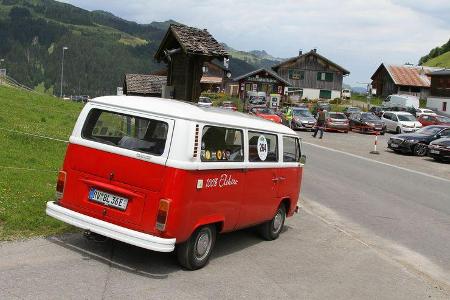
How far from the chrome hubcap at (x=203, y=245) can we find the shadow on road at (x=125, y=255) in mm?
321

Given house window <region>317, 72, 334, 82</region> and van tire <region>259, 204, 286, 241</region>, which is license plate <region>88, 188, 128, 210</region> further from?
house window <region>317, 72, 334, 82</region>

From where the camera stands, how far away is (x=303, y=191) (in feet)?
51.2

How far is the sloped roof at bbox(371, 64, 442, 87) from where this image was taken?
321ft

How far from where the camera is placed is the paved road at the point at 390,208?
9742 millimetres

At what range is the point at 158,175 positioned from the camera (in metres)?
6.55

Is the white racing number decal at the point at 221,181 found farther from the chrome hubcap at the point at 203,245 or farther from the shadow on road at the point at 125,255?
the shadow on road at the point at 125,255

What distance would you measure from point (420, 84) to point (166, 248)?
98.4 meters

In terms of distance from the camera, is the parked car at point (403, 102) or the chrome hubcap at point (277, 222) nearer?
the chrome hubcap at point (277, 222)

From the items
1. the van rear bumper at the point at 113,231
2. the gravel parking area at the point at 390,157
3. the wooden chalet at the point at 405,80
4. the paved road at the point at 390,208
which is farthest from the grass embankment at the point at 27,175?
the wooden chalet at the point at 405,80

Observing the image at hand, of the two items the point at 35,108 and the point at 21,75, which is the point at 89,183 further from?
the point at 21,75

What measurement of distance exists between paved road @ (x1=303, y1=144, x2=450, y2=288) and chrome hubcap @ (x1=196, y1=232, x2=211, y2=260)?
11.2ft

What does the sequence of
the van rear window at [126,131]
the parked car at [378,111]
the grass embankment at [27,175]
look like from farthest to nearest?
1. the parked car at [378,111]
2. the grass embankment at [27,175]
3. the van rear window at [126,131]

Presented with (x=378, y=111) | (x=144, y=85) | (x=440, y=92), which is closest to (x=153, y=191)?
(x=144, y=85)

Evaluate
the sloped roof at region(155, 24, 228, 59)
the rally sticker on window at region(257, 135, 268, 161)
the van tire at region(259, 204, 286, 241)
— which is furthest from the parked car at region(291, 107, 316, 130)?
the rally sticker on window at region(257, 135, 268, 161)
